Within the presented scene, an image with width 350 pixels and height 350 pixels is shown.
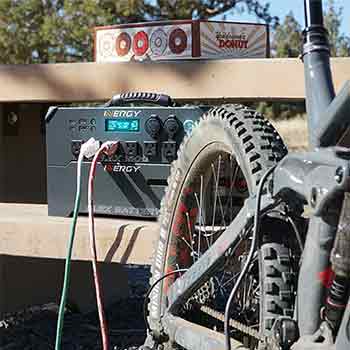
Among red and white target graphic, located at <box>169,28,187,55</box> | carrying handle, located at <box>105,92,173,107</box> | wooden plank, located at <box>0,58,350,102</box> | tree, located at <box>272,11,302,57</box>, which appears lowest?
carrying handle, located at <box>105,92,173,107</box>

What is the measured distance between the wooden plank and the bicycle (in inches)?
15.8

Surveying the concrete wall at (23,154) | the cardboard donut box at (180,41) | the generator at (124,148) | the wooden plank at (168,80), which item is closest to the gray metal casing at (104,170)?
the generator at (124,148)

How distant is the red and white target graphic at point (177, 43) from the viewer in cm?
261

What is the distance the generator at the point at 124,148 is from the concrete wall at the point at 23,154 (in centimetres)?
64

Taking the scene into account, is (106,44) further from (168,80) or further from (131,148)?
(131,148)

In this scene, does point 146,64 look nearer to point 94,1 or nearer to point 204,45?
point 204,45

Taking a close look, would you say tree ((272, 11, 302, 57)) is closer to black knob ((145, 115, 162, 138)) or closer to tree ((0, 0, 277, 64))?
tree ((0, 0, 277, 64))

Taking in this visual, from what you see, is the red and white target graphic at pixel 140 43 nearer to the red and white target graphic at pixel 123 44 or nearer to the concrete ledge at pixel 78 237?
the red and white target graphic at pixel 123 44

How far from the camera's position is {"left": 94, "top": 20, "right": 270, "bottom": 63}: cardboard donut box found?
2625mm

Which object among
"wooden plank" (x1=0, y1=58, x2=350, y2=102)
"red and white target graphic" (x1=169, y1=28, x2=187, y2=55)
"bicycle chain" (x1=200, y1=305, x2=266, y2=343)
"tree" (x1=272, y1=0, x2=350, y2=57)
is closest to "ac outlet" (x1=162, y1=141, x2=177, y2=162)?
"wooden plank" (x1=0, y1=58, x2=350, y2=102)

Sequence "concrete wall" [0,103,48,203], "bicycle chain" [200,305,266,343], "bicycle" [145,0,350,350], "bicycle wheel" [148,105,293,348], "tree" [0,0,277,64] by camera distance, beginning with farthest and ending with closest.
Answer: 1. "tree" [0,0,277,64]
2. "concrete wall" [0,103,48,203]
3. "bicycle wheel" [148,105,293,348]
4. "bicycle chain" [200,305,266,343]
5. "bicycle" [145,0,350,350]

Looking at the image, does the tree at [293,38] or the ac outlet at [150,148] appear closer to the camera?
the ac outlet at [150,148]

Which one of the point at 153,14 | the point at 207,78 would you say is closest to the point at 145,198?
the point at 207,78

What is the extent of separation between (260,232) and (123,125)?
0.86 m
